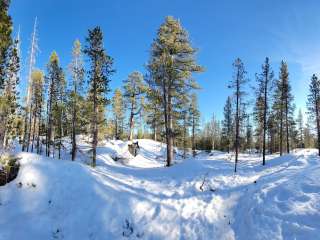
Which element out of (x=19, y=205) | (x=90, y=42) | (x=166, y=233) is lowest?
(x=166, y=233)

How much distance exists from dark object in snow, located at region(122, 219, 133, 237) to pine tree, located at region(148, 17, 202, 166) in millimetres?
12989

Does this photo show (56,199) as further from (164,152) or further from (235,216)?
(164,152)

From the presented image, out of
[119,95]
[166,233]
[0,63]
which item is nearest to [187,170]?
[166,233]

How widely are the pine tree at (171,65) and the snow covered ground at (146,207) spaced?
400 inches

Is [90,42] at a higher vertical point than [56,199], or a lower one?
higher

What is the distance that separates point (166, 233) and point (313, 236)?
5.36m

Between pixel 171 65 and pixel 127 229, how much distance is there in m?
16.5

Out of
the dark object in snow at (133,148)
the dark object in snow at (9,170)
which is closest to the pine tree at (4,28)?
the dark object in snow at (9,170)

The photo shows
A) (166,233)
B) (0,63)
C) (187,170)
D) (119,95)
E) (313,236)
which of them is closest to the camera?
(313,236)

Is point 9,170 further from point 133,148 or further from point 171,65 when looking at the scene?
point 133,148

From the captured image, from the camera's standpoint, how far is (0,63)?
15.2 m

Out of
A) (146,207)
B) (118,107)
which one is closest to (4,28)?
(146,207)

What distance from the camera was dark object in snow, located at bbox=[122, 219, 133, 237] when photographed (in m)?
11.2

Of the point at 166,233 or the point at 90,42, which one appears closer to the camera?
the point at 166,233
